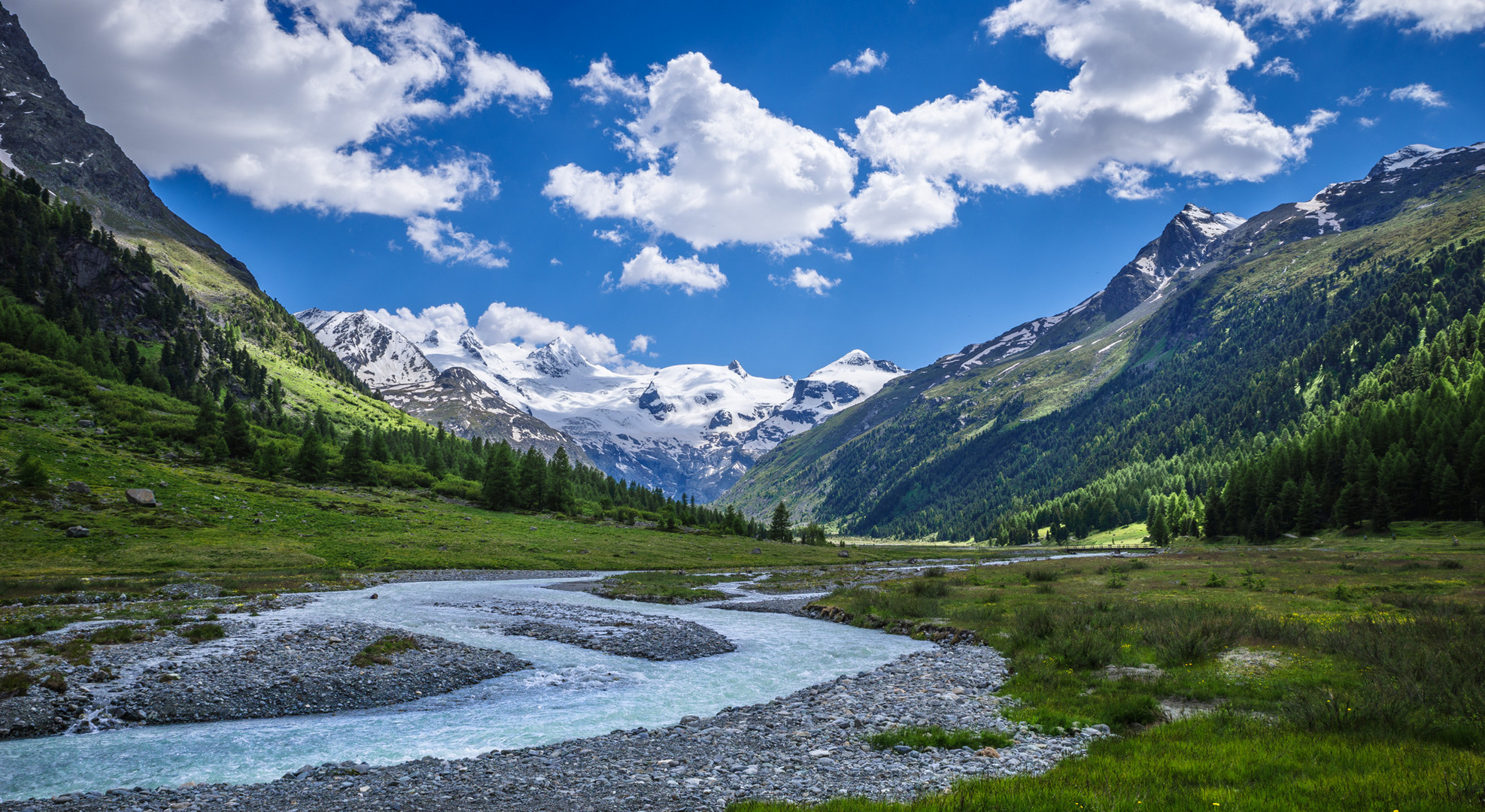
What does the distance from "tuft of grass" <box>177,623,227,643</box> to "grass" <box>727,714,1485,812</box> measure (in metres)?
27.5

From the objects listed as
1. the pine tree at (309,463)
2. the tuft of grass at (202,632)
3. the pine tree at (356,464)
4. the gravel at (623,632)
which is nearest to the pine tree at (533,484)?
the pine tree at (356,464)

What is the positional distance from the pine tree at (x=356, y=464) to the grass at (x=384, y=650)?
103 meters

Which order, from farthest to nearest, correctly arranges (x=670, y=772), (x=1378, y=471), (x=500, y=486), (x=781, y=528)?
(x=781, y=528) → (x=500, y=486) → (x=1378, y=471) → (x=670, y=772)

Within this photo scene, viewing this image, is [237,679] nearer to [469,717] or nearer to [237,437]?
[469,717]

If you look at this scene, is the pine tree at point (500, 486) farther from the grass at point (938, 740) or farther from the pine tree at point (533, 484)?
the grass at point (938, 740)

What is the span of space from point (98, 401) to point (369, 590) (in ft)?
292

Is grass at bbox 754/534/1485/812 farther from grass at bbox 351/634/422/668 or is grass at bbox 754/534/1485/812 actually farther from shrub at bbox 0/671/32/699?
shrub at bbox 0/671/32/699

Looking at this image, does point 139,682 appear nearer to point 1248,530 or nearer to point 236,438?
point 236,438

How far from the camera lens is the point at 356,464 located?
116562 mm

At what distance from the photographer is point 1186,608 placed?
32375mm

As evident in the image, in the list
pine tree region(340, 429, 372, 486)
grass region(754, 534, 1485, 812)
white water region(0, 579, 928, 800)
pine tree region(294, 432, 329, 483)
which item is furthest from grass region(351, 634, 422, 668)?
pine tree region(340, 429, 372, 486)

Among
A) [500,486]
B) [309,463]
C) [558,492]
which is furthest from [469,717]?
[558,492]

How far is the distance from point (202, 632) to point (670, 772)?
2553 centimetres

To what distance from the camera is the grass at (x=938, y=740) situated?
15.8m
